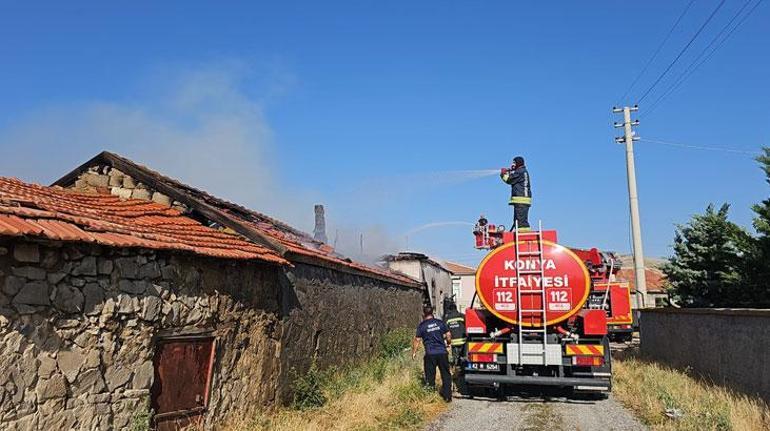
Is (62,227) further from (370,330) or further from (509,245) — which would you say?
(370,330)

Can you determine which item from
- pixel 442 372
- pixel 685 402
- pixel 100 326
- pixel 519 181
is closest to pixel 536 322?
pixel 442 372

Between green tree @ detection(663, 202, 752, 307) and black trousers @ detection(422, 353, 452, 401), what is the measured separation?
10.1 metres

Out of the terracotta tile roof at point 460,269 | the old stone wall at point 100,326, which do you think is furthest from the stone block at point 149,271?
the terracotta tile roof at point 460,269

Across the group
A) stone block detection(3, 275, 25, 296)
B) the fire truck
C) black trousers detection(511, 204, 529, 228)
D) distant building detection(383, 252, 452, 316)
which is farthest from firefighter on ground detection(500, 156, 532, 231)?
distant building detection(383, 252, 452, 316)

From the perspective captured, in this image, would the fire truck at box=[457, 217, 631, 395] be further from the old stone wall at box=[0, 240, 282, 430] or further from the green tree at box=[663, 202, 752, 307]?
the green tree at box=[663, 202, 752, 307]

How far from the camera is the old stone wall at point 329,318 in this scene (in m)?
9.56

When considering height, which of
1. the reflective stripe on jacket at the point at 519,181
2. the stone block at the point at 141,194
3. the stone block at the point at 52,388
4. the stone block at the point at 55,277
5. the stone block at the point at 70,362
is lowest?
the stone block at the point at 52,388

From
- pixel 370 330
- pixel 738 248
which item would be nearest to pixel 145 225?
pixel 370 330

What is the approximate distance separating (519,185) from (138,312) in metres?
7.61

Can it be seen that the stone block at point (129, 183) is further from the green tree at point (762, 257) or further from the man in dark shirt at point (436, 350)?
the green tree at point (762, 257)

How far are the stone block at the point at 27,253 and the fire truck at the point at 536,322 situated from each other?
6.88m

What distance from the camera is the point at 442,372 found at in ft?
33.1

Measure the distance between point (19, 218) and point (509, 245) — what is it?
724 centimetres

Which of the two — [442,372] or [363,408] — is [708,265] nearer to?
[442,372]
